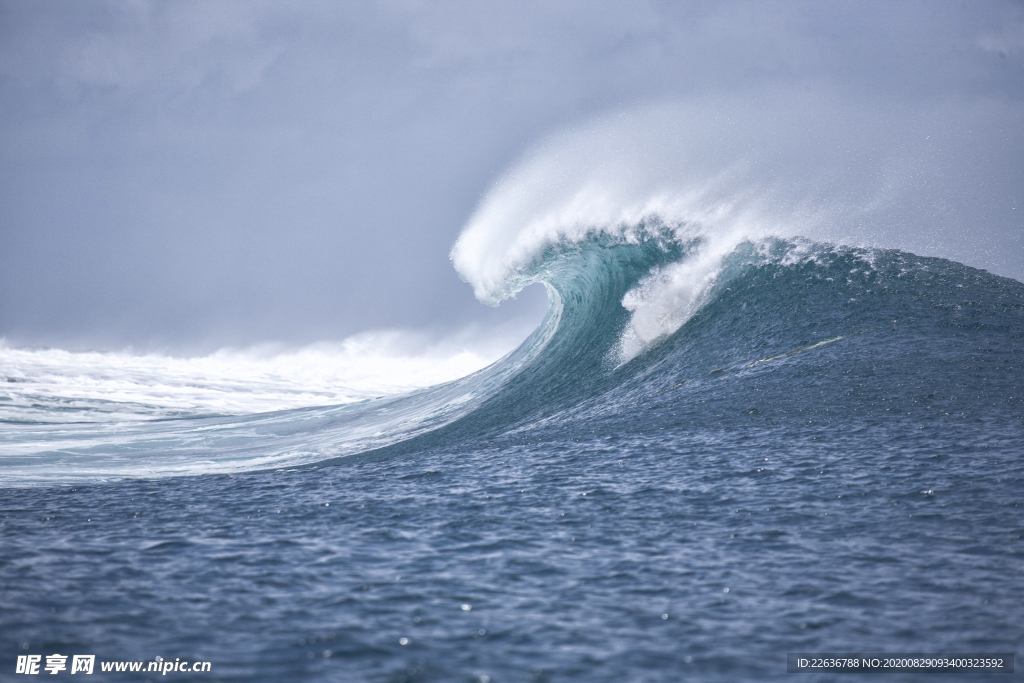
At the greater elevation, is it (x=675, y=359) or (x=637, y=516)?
(x=675, y=359)

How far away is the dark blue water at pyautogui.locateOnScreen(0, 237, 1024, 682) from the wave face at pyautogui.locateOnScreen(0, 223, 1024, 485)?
8 centimetres

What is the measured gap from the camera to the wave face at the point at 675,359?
668cm

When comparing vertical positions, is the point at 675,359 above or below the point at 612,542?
above

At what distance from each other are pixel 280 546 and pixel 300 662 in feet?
4.24

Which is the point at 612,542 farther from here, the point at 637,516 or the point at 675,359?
the point at 675,359

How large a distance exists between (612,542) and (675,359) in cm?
490

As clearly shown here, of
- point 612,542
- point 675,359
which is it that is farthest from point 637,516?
point 675,359

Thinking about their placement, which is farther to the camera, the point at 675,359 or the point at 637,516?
the point at 675,359

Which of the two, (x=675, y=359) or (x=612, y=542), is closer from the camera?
(x=612, y=542)

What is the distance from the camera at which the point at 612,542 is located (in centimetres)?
385

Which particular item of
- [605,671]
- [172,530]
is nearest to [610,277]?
[172,530]

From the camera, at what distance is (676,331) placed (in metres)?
9.31

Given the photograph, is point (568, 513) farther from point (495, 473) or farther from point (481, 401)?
point (481, 401)

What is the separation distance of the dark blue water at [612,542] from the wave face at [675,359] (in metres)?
0.08
